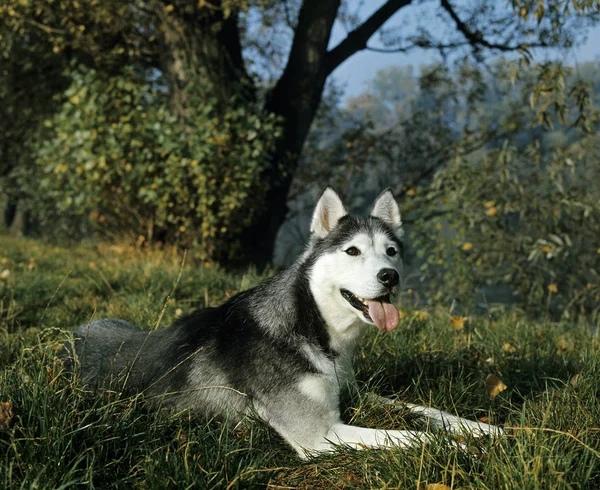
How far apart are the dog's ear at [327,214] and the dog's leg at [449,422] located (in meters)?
1.09

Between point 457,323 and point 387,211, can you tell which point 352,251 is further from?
point 457,323

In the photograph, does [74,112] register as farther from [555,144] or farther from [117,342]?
[555,144]

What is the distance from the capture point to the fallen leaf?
2.55m

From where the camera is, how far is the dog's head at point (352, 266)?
3.27m

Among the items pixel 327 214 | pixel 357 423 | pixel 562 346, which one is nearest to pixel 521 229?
pixel 562 346

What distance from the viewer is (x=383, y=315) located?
330 cm

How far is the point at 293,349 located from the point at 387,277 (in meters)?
0.69

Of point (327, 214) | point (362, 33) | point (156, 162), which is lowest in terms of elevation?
point (156, 162)

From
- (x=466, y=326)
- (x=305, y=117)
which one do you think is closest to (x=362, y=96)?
(x=305, y=117)

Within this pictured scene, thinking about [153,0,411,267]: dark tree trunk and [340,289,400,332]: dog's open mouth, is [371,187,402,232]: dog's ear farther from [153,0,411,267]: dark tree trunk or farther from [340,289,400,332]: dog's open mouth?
→ [153,0,411,267]: dark tree trunk

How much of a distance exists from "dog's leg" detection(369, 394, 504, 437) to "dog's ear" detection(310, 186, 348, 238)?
3.58 feet

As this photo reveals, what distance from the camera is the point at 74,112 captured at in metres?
9.84

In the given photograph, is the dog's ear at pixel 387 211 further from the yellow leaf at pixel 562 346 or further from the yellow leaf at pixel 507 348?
the yellow leaf at pixel 562 346

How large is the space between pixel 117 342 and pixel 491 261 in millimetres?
6860
